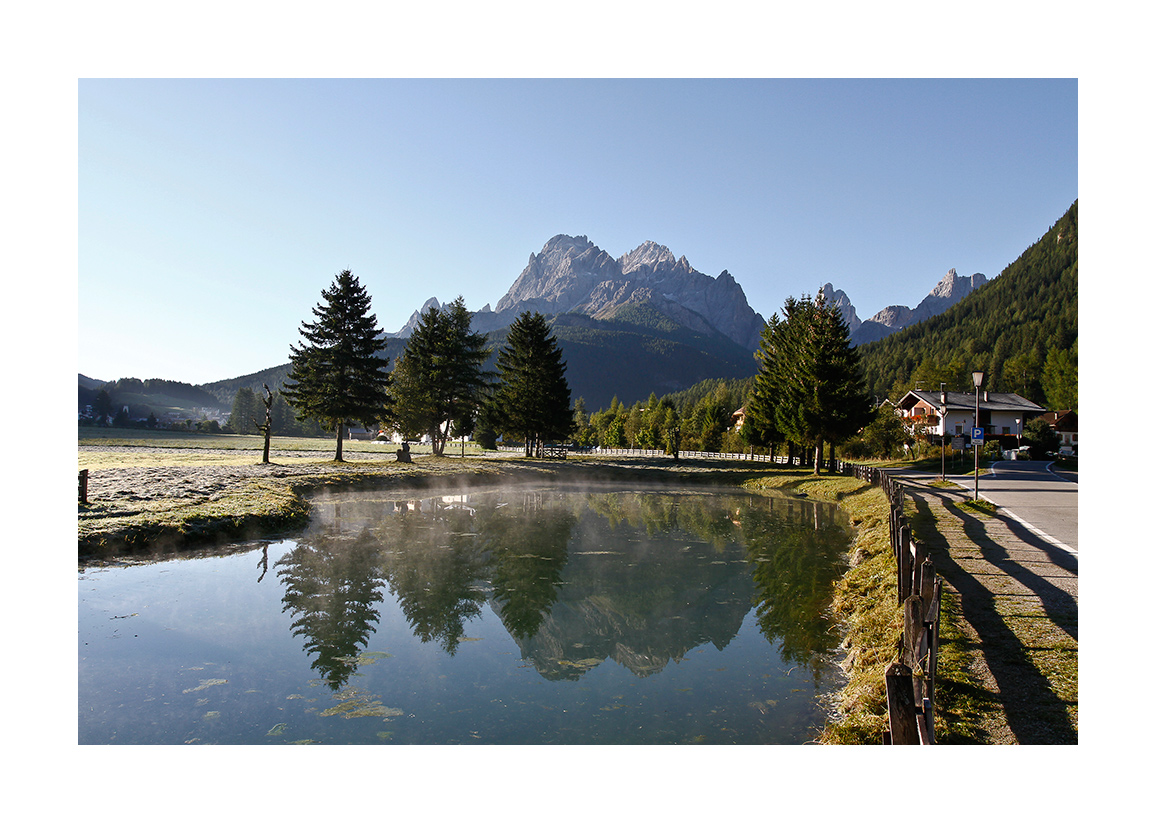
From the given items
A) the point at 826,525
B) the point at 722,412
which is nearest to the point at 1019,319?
the point at 722,412

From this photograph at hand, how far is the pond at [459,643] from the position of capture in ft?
24.1

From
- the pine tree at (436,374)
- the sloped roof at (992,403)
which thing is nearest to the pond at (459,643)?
the pine tree at (436,374)

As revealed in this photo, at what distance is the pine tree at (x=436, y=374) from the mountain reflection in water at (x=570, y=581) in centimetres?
2587

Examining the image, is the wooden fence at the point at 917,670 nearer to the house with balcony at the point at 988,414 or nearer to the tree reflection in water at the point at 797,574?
the tree reflection in water at the point at 797,574

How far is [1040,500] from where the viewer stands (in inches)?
976

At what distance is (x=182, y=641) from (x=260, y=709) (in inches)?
139

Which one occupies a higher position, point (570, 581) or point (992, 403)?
point (992, 403)

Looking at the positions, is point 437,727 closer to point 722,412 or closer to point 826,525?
point 826,525

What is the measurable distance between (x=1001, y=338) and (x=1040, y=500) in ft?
383

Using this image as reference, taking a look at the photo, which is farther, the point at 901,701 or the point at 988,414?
the point at 988,414

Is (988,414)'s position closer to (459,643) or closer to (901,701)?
(459,643)

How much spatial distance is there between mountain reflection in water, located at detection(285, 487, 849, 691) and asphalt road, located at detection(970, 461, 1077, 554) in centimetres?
547

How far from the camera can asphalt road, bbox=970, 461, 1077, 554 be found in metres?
16.1

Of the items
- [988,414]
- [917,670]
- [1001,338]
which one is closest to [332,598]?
[917,670]
